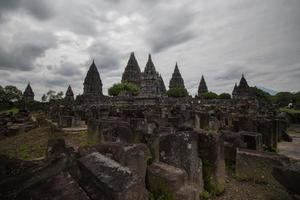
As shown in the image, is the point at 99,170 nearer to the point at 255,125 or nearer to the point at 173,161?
the point at 173,161

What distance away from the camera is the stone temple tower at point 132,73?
235ft

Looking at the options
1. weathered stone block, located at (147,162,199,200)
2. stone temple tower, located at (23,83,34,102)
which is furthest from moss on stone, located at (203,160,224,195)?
stone temple tower, located at (23,83,34,102)

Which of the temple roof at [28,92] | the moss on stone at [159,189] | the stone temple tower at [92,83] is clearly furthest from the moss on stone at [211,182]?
the temple roof at [28,92]

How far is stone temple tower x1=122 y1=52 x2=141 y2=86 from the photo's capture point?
71.7 meters

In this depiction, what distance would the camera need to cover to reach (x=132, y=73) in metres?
72.1

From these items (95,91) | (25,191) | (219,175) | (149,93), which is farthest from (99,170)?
(95,91)

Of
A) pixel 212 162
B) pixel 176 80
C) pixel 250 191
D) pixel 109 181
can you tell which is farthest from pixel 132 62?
pixel 109 181

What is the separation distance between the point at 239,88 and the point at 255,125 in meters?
60.4

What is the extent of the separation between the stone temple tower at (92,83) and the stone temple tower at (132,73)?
10.5 metres

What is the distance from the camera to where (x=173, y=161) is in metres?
3.74

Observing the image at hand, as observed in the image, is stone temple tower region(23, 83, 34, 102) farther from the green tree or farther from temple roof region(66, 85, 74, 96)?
the green tree

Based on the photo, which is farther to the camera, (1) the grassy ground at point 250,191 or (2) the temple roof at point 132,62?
(2) the temple roof at point 132,62

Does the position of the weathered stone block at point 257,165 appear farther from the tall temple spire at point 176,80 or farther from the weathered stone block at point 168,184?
the tall temple spire at point 176,80

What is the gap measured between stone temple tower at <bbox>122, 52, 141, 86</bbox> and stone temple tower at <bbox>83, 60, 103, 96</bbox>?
34.4 feet
